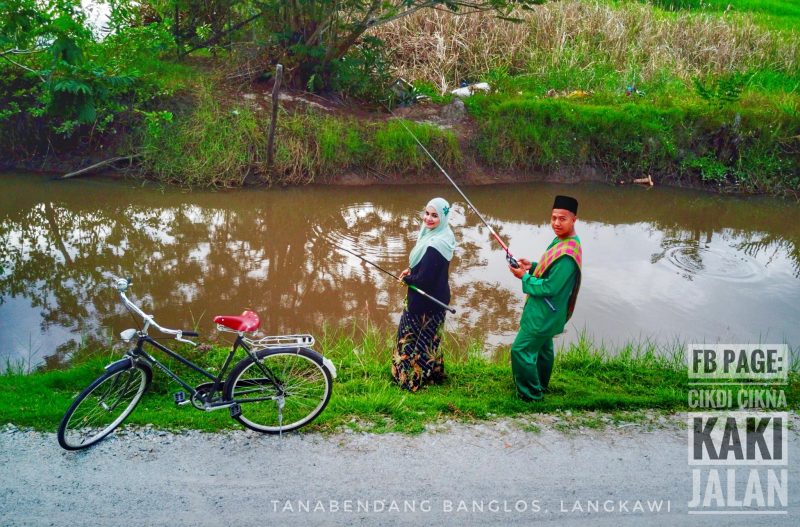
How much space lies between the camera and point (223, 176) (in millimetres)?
11539

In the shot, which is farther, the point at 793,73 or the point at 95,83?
the point at 793,73

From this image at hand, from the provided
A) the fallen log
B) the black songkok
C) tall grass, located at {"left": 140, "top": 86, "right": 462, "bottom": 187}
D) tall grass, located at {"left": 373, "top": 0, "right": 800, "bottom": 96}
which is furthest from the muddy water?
tall grass, located at {"left": 373, "top": 0, "right": 800, "bottom": 96}

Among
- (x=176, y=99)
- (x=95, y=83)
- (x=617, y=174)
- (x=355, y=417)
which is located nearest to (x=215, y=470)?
(x=355, y=417)

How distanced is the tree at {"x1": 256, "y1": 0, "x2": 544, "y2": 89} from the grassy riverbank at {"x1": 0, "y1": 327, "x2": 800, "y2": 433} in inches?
283

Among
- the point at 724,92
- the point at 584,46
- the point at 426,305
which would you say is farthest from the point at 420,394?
the point at 584,46

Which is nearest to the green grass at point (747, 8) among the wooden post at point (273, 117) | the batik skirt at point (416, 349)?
the wooden post at point (273, 117)

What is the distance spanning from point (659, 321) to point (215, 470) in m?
5.44

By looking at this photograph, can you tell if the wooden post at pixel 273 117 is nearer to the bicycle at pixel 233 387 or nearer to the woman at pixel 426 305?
the woman at pixel 426 305

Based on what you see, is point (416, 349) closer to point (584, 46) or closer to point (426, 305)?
point (426, 305)

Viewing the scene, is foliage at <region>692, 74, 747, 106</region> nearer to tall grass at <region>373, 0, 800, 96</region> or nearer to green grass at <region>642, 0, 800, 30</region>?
tall grass at <region>373, 0, 800, 96</region>

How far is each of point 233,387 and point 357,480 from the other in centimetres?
110

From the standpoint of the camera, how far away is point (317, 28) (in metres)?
12.3

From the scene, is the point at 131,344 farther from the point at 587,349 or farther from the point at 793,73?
the point at 793,73

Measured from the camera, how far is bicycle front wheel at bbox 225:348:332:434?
480 cm
